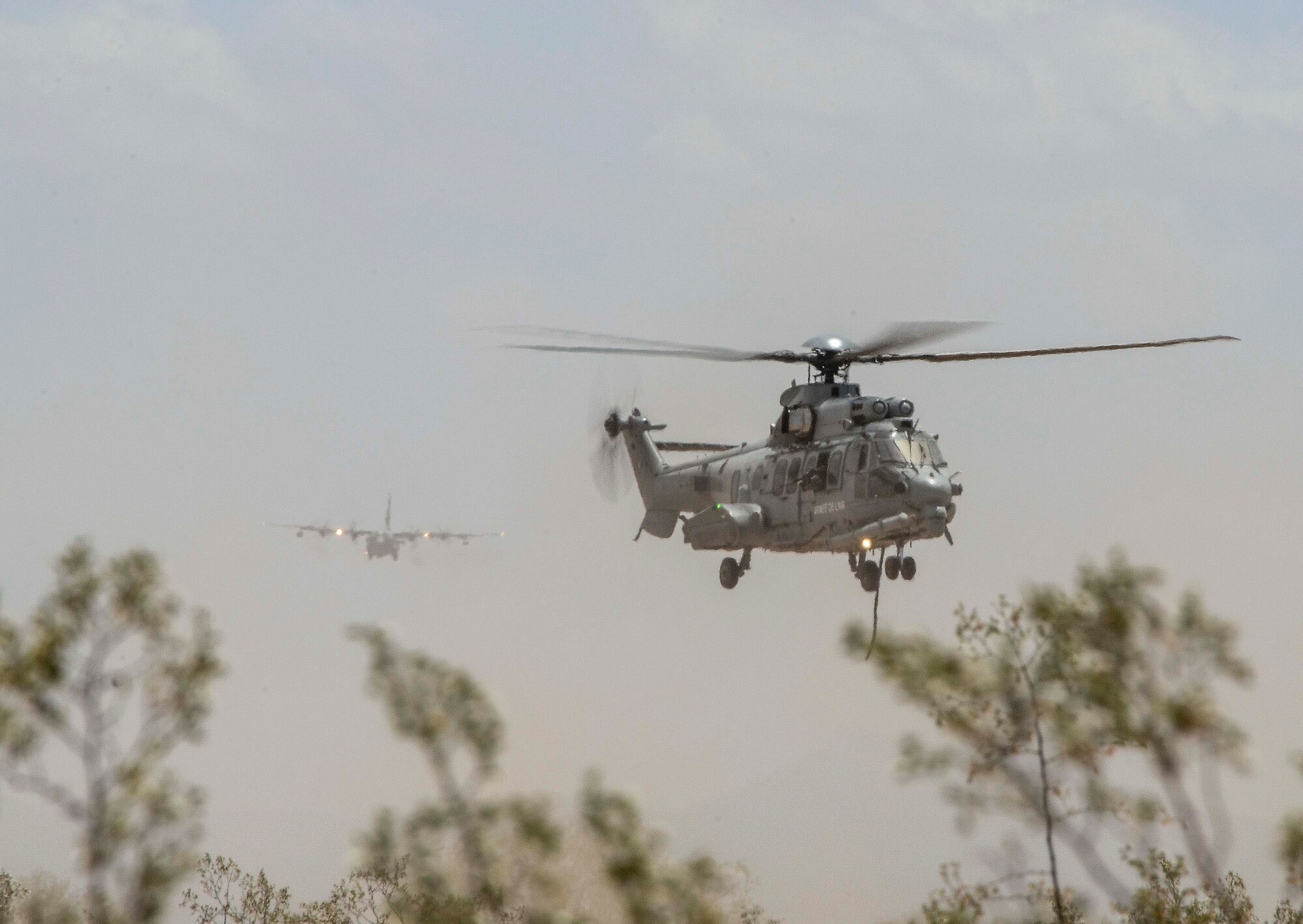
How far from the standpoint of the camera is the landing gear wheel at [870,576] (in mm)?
47469

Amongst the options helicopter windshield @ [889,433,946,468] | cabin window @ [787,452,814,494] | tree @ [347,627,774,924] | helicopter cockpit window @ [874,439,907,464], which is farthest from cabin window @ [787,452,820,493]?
tree @ [347,627,774,924]

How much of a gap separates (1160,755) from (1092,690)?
1488 millimetres

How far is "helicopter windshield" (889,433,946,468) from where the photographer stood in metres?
46.0

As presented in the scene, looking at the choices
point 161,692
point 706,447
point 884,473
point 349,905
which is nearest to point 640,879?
point 161,692

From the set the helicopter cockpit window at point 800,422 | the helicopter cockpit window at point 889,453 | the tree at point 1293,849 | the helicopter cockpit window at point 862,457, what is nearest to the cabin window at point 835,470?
the helicopter cockpit window at point 862,457

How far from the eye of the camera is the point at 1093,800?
31.5 meters

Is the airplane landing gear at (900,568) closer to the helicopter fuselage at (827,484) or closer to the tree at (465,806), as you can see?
the helicopter fuselage at (827,484)

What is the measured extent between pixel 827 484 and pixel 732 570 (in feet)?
19.3

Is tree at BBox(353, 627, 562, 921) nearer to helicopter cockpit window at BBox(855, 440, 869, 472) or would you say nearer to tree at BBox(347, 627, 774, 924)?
tree at BBox(347, 627, 774, 924)

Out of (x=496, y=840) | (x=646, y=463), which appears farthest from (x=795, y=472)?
(x=496, y=840)

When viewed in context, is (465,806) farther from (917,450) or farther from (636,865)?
(917,450)

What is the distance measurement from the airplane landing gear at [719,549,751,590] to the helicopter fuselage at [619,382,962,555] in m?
1.27

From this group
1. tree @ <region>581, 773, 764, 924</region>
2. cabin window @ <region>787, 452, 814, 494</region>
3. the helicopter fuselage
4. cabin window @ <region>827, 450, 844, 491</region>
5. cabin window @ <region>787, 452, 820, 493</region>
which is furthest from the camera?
cabin window @ <region>787, 452, 814, 494</region>

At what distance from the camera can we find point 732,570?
5266 cm
